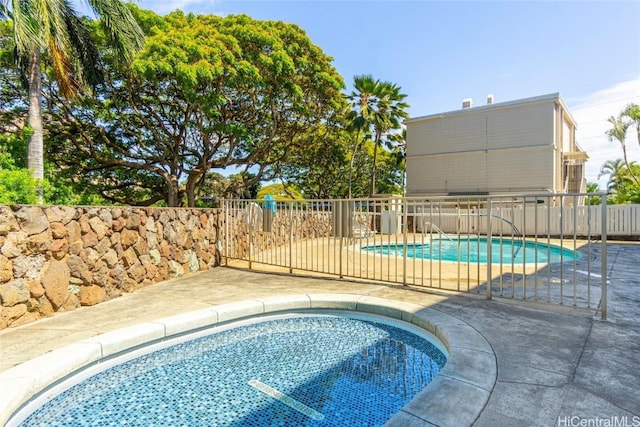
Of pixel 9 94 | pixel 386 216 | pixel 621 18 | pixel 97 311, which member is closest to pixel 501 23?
pixel 621 18

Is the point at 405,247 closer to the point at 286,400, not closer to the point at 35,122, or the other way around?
the point at 286,400

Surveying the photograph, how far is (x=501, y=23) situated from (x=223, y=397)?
11093mm

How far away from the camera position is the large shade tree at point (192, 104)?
11.7 m

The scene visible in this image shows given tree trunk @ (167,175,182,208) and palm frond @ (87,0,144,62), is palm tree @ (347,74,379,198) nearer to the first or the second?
tree trunk @ (167,175,182,208)

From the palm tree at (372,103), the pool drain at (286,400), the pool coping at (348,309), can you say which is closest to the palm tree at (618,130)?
the palm tree at (372,103)

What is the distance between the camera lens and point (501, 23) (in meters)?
9.22

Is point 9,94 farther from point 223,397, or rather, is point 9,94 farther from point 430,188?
point 430,188

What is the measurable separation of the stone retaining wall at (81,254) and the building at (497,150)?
1721 centimetres

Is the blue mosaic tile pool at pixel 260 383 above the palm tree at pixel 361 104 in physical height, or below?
below

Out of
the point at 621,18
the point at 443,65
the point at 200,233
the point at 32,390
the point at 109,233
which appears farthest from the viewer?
the point at 443,65

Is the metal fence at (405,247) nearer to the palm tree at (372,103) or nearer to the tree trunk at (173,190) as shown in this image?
the tree trunk at (173,190)

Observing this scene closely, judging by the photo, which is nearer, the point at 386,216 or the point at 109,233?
the point at 109,233

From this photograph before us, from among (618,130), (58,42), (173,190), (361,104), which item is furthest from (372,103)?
(618,130)

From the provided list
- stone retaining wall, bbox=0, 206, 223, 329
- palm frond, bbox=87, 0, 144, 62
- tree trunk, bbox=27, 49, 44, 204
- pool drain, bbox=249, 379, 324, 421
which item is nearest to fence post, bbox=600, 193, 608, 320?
pool drain, bbox=249, 379, 324, 421
